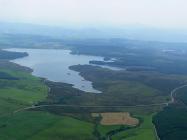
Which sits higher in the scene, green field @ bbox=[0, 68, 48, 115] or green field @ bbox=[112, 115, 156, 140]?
green field @ bbox=[112, 115, 156, 140]

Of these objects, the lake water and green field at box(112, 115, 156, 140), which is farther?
the lake water

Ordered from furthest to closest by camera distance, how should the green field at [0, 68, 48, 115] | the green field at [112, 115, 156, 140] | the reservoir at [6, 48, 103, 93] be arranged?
the reservoir at [6, 48, 103, 93], the green field at [0, 68, 48, 115], the green field at [112, 115, 156, 140]

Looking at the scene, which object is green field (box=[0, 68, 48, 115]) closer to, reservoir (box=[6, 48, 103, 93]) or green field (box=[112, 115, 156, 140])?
reservoir (box=[6, 48, 103, 93])

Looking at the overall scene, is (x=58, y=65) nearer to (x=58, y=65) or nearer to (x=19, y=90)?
(x=58, y=65)

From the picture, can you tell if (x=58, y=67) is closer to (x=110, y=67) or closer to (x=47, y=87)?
(x=110, y=67)

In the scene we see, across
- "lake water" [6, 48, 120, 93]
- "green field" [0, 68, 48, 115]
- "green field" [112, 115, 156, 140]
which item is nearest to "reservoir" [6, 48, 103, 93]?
"lake water" [6, 48, 120, 93]

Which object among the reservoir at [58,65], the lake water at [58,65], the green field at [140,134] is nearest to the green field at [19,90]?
the reservoir at [58,65]

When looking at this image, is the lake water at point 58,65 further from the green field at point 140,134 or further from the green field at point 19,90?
the green field at point 140,134

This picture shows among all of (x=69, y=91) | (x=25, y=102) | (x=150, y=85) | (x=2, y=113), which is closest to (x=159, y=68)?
(x=150, y=85)
